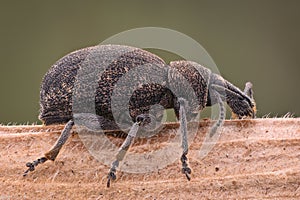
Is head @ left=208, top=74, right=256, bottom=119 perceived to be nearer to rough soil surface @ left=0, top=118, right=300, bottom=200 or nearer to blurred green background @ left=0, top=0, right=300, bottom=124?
rough soil surface @ left=0, top=118, right=300, bottom=200

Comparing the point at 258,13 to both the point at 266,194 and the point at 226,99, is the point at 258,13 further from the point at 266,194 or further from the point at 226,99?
the point at 266,194


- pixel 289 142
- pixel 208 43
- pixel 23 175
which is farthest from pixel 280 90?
pixel 23 175

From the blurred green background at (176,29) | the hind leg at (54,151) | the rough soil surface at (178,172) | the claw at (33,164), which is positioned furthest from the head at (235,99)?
the blurred green background at (176,29)

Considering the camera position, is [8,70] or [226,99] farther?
[8,70]

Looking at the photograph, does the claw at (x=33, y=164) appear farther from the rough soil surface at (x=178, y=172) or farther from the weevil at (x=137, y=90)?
the weevil at (x=137, y=90)

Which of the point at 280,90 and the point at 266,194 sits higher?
the point at 266,194

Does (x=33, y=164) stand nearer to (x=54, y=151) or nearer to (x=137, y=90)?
(x=54, y=151)

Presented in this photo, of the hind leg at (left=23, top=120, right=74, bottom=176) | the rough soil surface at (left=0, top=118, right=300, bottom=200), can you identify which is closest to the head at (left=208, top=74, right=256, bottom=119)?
the rough soil surface at (left=0, top=118, right=300, bottom=200)

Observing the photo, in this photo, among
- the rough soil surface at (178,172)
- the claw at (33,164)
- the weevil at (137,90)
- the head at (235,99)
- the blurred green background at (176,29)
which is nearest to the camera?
the rough soil surface at (178,172)
